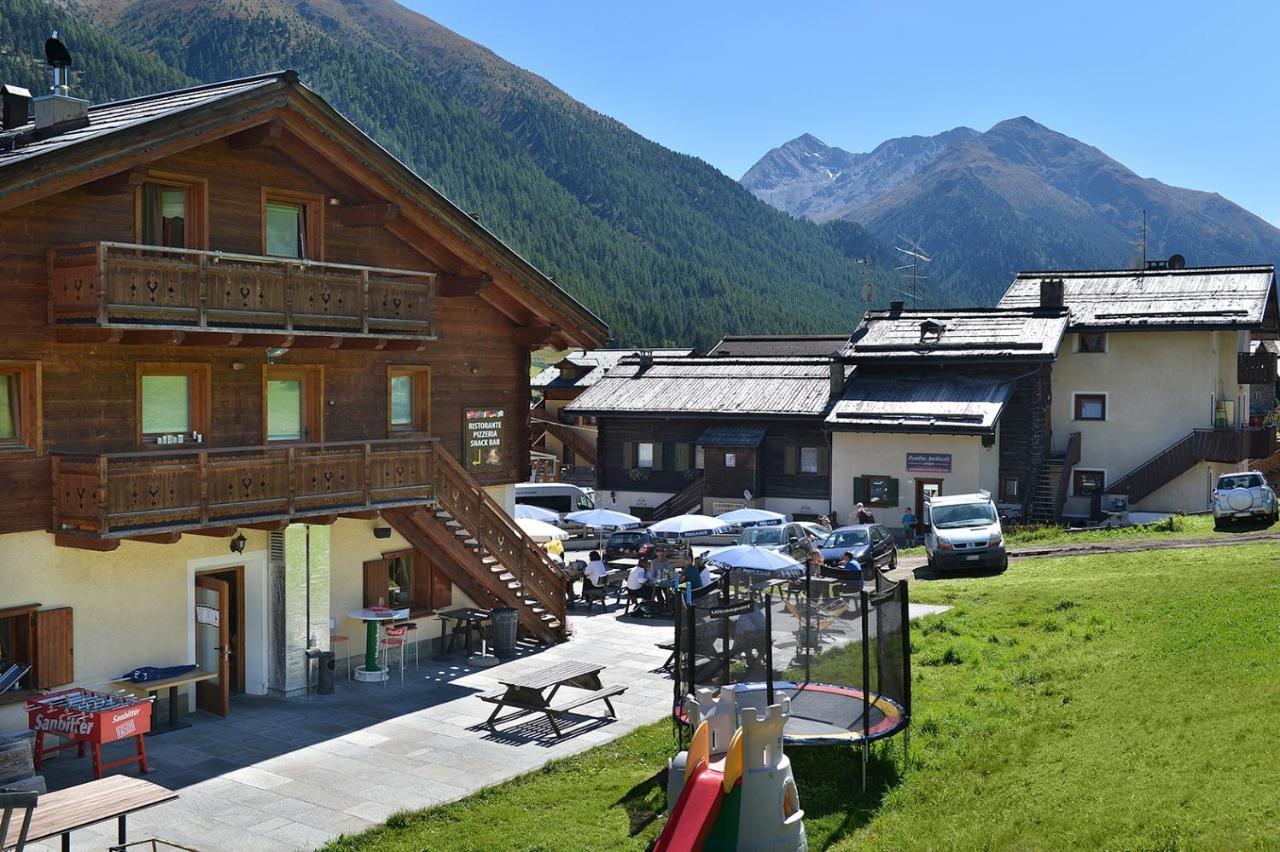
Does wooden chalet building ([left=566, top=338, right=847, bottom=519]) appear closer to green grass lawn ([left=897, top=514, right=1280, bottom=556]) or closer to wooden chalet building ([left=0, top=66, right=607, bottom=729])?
green grass lawn ([left=897, top=514, right=1280, bottom=556])

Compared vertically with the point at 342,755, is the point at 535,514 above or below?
above

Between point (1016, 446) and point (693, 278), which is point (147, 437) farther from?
point (693, 278)

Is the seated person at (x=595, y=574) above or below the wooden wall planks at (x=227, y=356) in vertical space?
below

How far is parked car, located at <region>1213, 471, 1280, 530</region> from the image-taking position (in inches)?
1379

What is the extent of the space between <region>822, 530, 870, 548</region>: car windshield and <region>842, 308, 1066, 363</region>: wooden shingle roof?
14759mm

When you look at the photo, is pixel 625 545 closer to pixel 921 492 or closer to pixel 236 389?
pixel 921 492

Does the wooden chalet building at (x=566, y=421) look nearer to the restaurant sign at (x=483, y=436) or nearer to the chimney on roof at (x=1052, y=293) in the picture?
the chimney on roof at (x=1052, y=293)

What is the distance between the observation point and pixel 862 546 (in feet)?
111

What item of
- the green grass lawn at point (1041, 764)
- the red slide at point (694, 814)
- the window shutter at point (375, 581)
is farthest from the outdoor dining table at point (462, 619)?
the red slide at point (694, 814)

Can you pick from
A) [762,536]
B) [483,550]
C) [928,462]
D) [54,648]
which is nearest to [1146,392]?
[928,462]

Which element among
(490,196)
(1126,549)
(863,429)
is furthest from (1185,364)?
(490,196)

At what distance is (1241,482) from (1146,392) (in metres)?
12.3

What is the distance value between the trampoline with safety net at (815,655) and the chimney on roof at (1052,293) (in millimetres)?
36252

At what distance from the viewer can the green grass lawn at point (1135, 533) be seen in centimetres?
3466
